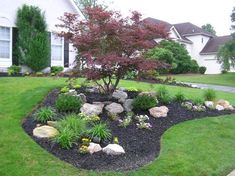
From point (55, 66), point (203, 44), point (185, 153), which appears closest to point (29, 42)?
point (55, 66)

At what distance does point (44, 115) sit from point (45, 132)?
96cm

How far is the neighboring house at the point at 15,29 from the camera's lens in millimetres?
19891

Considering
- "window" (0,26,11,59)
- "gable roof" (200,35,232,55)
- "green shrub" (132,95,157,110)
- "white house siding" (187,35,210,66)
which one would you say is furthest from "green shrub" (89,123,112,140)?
"white house siding" (187,35,210,66)

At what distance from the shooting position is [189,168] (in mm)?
7508

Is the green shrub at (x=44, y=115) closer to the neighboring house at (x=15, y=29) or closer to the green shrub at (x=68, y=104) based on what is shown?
the green shrub at (x=68, y=104)

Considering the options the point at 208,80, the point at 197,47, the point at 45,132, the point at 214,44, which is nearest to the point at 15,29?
the point at 45,132

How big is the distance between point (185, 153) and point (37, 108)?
4.29 meters

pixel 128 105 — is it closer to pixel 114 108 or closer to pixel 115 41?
pixel 114 108

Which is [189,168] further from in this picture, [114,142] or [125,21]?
[125,21]

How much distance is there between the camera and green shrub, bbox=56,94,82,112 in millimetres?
9961

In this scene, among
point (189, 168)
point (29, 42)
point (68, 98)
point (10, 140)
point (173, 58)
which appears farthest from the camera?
point (173, 58)

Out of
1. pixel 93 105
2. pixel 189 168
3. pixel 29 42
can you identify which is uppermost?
pixel 29 42

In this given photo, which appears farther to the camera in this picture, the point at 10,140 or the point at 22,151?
the point at 10,140

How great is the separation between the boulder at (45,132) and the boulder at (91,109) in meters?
1.48
